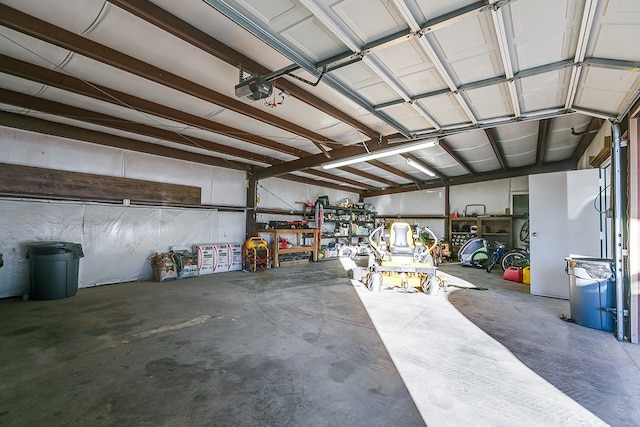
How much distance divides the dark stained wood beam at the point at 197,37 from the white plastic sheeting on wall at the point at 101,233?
4.44m

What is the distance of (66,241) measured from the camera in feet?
16.4

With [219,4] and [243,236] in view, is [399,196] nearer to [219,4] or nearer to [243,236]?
[243,236]

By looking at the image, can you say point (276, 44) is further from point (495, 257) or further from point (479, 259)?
point (479, 259)

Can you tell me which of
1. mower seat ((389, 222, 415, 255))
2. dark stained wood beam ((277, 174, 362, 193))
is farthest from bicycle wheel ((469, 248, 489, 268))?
dark stained wood beam ((277, 174, 362, 193))

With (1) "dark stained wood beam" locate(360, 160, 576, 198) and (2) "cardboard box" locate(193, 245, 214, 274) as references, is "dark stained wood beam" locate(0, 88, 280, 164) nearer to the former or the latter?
(2) "cardboard box" locate(193, 245, 214, 274)

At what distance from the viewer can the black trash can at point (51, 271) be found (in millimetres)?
4250

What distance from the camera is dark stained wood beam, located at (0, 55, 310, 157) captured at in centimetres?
307

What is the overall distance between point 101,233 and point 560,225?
8.34 m

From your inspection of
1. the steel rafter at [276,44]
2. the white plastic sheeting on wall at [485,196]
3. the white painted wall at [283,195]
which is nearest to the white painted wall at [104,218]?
the white painted wall at [283,195]

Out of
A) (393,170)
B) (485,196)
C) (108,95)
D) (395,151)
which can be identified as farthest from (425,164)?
(108,95)

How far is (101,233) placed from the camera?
541 cm

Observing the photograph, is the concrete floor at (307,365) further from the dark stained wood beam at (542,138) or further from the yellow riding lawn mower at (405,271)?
the dark stained wood beam at (542,138)

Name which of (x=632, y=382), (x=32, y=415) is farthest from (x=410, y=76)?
(x=32, y=415)

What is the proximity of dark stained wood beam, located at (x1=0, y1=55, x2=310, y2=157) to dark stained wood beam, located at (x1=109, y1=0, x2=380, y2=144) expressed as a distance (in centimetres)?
190
